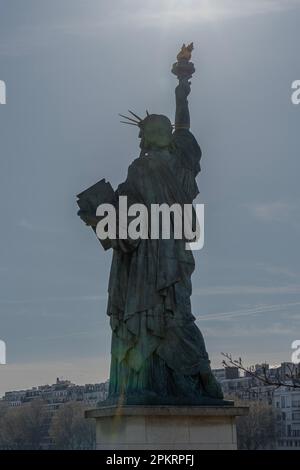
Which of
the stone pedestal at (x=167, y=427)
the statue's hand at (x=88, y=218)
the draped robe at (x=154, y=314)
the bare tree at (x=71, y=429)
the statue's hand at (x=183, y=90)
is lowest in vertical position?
the stone pedestal at (x=167, y=427)

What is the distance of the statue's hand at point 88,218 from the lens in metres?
16.2

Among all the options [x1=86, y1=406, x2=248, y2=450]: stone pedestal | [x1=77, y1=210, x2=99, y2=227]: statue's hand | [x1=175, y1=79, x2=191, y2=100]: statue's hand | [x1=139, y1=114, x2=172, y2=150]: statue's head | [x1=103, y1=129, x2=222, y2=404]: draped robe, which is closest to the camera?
[x1=86, y1=406, x2=248, y2=450]: stone pedestal

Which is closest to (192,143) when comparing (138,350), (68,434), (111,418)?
(138,350)

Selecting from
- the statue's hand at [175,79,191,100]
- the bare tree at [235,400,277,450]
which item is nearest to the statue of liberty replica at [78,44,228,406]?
the statue's hand at [175,79,191,100]

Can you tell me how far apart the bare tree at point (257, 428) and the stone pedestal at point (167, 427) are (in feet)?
227

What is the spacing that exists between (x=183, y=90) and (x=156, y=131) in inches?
39.9

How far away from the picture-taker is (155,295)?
1605 centimetres

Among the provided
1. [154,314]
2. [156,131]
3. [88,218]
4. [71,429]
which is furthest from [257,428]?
[88,218]

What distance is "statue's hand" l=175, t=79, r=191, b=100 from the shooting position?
57.0ft

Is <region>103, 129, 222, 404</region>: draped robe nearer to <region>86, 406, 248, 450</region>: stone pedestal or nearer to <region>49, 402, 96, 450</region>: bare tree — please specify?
<region>86, 406, 248, 450</region>: stone pedestal

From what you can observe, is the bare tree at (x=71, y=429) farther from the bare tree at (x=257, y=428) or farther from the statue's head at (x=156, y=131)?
the statue's head at (x=156, y=131)

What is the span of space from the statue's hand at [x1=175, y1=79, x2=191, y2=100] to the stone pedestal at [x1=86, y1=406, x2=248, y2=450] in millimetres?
5338

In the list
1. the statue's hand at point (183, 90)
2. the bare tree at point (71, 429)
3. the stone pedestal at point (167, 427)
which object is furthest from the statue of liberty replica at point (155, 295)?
the bare tree at point (71, 429)
